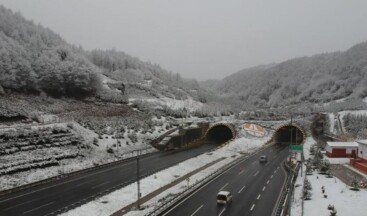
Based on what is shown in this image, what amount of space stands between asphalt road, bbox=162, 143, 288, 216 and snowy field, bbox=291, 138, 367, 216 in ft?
7.54

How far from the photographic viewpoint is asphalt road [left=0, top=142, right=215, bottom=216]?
3262 centimetres

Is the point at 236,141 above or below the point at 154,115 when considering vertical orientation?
below

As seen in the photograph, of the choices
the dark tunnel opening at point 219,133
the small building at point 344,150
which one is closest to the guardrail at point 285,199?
the small building at point 344,150

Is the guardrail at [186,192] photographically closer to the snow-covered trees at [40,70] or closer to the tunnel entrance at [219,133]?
the tunnel entrance at [219,133]

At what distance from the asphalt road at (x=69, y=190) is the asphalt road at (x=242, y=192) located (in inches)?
397

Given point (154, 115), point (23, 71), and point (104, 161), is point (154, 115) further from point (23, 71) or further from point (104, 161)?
point (104, 161)

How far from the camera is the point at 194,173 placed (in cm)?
4862

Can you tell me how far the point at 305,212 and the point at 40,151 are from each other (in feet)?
116

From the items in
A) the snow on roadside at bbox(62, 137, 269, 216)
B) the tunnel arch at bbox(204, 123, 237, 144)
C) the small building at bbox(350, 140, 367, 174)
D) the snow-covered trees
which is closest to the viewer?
the snow on roadside at bbox(62, 137, 269, 216)

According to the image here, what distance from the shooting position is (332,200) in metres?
33.3

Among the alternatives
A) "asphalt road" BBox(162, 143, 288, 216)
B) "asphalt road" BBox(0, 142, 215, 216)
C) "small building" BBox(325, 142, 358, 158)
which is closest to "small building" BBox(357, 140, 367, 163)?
"small building" BBox(325, 142, 358, 158)

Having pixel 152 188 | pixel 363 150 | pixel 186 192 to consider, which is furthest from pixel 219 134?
pixel 186 192

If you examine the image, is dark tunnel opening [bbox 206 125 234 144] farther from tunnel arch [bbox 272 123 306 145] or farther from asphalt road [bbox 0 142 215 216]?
asphalt road [bbox 0 142 215 216]

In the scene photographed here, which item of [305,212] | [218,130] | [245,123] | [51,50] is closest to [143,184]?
[305,212]
